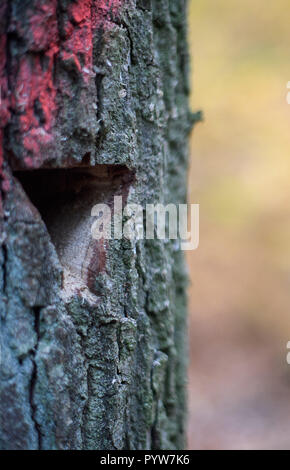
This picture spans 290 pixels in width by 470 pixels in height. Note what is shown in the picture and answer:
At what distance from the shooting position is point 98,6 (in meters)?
0.69

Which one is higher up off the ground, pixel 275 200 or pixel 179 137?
pixel 275 200

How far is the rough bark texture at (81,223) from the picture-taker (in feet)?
2.11

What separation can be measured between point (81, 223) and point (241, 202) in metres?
2.54

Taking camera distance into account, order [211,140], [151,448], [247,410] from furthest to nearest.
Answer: [211,140]
[247,410]
[151,448]

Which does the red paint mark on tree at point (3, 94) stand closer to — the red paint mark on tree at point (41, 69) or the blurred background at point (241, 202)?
the red paint mark on tree at point (41, 69)

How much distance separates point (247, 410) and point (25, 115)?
6.59ft

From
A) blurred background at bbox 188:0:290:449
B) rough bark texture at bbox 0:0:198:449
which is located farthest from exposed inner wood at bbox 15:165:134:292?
blurred background at bbox 188:0:290:449

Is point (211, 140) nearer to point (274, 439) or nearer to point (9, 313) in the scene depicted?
point (274, 439)

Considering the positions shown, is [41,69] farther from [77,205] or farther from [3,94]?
[77,205]

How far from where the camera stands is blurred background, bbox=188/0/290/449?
2600 mm

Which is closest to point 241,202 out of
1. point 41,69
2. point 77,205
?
point 77,205

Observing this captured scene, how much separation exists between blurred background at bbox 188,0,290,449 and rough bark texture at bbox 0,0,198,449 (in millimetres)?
1663
